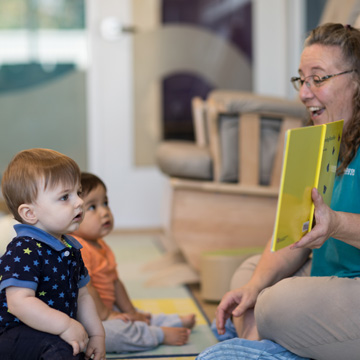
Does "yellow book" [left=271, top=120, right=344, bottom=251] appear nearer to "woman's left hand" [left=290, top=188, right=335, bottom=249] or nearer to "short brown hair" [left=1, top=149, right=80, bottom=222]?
"woman's left hand" [left=290, top=188, right=335, bottom=249]

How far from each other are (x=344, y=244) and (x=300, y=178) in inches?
14.5

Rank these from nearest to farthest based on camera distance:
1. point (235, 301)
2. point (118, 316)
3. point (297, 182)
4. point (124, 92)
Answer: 1. point (297, 182)
2. point (235, 301)
3. point (118, 316)
4. point (124, 92)

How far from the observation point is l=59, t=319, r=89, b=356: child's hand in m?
1.19

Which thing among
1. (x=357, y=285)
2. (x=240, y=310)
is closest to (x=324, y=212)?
(x=357, y=285)

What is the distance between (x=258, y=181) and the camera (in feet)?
7.73

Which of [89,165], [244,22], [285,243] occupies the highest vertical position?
[244,22]

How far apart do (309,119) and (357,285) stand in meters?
0.48

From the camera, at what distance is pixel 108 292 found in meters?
1.71

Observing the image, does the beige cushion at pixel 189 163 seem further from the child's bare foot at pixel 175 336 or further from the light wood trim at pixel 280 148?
the child's bare foot at pixel 175 336

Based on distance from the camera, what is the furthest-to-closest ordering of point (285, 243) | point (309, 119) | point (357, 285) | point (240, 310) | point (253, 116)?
point (253, 116) → point (309, 119) → point (240, 310) → point (357, 285) → point (285, 243)

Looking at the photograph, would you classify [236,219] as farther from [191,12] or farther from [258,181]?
[191,12]

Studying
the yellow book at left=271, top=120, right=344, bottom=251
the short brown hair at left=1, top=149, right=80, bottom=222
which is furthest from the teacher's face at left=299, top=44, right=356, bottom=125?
the short brown hair at left=1, top=149, right=80, bottom=222

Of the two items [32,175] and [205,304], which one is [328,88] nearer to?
[32,175]

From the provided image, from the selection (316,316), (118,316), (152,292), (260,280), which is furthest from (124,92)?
(316,316)
